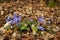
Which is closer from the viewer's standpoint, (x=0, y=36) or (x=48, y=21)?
(x=0, y=36)

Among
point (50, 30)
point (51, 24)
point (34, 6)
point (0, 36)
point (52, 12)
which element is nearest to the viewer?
point (0, 36)

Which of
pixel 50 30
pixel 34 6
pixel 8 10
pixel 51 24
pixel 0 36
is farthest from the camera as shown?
pixel 34 6

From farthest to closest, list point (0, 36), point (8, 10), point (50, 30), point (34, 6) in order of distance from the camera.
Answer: point (34, 6), point (8, 10), point (50, 30), point (0, 36)

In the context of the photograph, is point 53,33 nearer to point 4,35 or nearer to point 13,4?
point 4,35

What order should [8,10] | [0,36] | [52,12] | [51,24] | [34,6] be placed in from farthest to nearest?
[34,6], [52,12], [8,10], [51,24], [0,36]

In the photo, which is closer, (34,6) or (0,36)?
(0,36)

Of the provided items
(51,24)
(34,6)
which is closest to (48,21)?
(51,24)

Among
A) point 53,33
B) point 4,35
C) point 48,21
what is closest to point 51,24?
point 48,21

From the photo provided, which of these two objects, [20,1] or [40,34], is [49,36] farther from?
[20,1]
